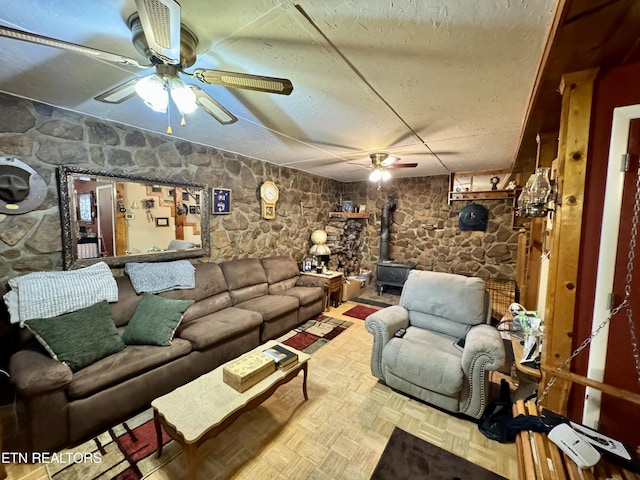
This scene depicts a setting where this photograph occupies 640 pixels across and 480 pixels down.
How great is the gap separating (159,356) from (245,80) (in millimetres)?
2039

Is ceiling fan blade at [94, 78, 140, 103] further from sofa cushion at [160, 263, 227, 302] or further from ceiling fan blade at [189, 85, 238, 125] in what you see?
sofa cushion at [160, 263, 227, 302]

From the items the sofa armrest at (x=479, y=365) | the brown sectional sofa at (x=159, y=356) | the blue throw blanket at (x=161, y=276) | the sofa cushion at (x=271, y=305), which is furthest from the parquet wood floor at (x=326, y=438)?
the blue throw blanket at (x=161, y=276)

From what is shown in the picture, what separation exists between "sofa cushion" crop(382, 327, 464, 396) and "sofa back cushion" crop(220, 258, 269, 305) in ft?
6.19

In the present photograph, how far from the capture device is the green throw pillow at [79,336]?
1681 millimetres

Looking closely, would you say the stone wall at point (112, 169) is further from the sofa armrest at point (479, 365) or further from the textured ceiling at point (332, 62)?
the sofa armrest at point (479, 365)

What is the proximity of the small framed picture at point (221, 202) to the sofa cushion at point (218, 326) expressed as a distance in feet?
4.23

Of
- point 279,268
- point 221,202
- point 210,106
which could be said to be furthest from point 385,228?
point 210,106

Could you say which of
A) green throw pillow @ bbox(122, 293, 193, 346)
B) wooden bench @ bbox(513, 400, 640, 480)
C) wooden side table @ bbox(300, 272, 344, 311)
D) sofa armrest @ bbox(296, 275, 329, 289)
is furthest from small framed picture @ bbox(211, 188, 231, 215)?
wooden bench @ bbox(513, 400, 640, 480)

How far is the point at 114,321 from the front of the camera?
215 cm

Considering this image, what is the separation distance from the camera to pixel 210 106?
1556mm

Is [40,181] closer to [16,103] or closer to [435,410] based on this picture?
[16,103]

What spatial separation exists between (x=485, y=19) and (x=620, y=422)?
2.05 meters

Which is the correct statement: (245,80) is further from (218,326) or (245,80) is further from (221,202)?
(221,202)

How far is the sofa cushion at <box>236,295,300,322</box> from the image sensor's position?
2.89 m
